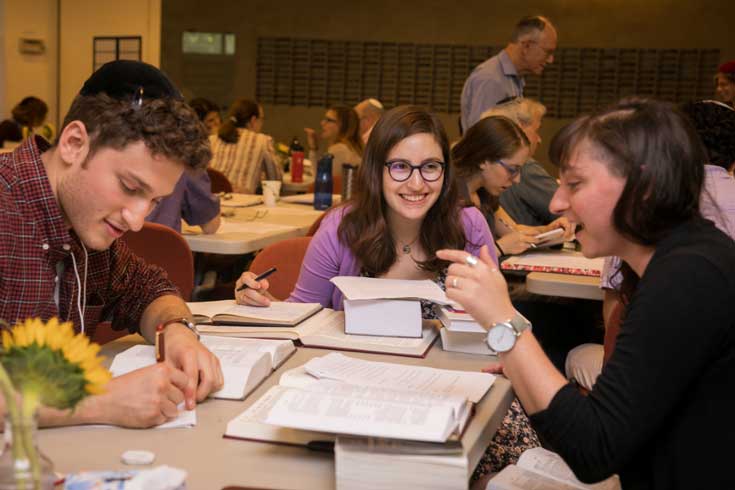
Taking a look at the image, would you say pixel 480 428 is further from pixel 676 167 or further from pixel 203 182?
pixel 203 182

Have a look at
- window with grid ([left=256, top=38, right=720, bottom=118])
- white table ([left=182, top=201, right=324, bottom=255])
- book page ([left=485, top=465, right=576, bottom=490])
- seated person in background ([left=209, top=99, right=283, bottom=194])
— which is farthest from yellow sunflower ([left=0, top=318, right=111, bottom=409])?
window with grid ([left=256, top=38, right=720, bottom=118])

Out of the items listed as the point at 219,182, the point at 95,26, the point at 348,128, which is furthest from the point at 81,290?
the point at 95,26

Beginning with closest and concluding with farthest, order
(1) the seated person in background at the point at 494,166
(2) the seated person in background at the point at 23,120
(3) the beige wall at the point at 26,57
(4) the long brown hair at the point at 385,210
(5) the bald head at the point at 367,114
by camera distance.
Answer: (4) the long brown hair at the point at 385,210, (1) the seated person in background at the point at 494,166, (2) the seated person in background at the point at 23,120, (5) the bald head at the point at 367,114, (3) the beige wall at the point at 26,57

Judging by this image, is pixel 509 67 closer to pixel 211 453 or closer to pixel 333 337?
pixel 333 337

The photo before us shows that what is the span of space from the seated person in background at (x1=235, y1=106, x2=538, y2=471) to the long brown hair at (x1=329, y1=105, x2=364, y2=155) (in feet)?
17.0

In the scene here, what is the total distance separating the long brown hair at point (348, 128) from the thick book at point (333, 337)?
5774mm

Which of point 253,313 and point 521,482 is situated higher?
point 253,313

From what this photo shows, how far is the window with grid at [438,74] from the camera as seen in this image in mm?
8961

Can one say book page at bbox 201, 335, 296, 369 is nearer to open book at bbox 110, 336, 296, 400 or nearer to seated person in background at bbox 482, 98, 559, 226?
open book at bbox 110, 336, 296, 400

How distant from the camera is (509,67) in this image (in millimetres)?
5969

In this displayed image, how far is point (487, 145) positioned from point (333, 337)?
80.5 inches

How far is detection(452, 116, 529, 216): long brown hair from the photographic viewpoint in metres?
3.95

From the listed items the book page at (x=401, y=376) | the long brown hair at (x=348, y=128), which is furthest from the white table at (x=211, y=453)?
the long brown hair at (x=348, y=128)

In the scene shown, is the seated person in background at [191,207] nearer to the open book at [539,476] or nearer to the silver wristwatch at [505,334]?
the open book at [539,476]
